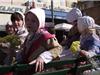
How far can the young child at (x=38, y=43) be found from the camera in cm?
342

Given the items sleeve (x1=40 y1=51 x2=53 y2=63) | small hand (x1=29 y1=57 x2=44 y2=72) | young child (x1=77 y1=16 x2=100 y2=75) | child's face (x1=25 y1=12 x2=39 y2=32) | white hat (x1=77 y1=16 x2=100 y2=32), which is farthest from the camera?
white hat (x1=77 y1=16 x2=100 y2=32)

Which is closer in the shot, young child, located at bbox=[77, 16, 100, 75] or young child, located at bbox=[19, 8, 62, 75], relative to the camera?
young child, located at bbox=[19, 8, 62, 75]

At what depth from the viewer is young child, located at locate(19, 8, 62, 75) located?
3.42m

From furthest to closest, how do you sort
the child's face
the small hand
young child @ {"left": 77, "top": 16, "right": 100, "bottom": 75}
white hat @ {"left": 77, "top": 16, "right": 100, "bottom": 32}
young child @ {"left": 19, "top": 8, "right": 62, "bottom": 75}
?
white hat @ {"left": 77, "top": 16, "right": 100, "bottom": 32} → young child @ {"left": 77, "top": 16, "right": 100, "bottom": 75} → the child's face → young child @ {"left": 19, "top": 8, "right": 62, "bottom": 75} → the small hand

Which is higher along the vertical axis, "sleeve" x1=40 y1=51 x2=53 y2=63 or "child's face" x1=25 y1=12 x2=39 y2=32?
"child's face" x1=25 y1=12 x2=39 y2=32

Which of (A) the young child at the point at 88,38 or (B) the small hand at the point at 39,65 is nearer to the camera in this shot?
(B) the small hand at the point at 39,65

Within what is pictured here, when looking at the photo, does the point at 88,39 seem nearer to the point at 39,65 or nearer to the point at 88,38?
the point at 88,38

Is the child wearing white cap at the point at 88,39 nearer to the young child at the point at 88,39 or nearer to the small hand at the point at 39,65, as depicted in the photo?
the young child at the point at 88,39

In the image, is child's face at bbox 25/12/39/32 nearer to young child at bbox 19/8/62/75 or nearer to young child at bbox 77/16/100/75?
young child at bbox 19/8/62/75

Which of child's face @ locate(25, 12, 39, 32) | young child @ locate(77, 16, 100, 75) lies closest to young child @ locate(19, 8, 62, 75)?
child's face @ locate(25, 12, 39, 32)

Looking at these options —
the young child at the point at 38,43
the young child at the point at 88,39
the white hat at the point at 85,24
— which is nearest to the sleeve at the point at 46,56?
the young child at the point at 38,43

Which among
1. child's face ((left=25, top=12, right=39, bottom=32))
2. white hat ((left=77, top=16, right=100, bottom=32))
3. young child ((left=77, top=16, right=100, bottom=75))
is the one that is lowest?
young child ((left=77, top=16, right=100, bottom=75))

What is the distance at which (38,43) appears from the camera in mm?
3539

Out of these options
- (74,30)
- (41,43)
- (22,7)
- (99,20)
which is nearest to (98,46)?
(74,30)
